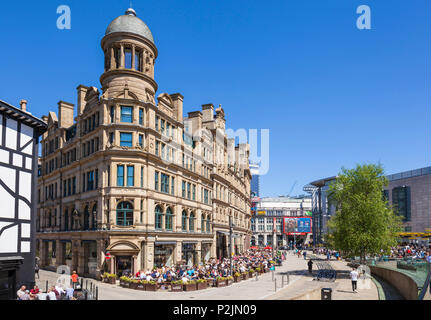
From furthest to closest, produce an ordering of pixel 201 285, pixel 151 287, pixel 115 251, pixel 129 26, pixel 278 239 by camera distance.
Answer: pixel 278 239 → pixel 129 26 → pixel 115 251 → pixel 201 285 → pixel 151 287

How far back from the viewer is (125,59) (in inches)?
1519

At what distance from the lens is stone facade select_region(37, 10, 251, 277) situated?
3588 cm

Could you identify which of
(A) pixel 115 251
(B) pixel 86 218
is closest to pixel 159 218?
(A) pixel 115 251

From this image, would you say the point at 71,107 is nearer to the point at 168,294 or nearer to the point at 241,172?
the point at 168,294

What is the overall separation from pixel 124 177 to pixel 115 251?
6983 millimetres

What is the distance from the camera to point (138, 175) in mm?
36531

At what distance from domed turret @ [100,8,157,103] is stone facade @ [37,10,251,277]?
104 mm

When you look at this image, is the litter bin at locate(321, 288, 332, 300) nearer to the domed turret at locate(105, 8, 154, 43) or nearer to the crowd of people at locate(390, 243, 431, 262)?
the crowd of people at locate(390, 243, 431, 262)

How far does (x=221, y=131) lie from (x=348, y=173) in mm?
26965

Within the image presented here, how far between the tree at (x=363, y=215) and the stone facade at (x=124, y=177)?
18.0 meters

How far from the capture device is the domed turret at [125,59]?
37719 mm

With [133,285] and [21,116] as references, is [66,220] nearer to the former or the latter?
[133,285]

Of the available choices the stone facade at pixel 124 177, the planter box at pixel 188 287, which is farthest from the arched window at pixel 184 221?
the planter box at pixel 188 287
